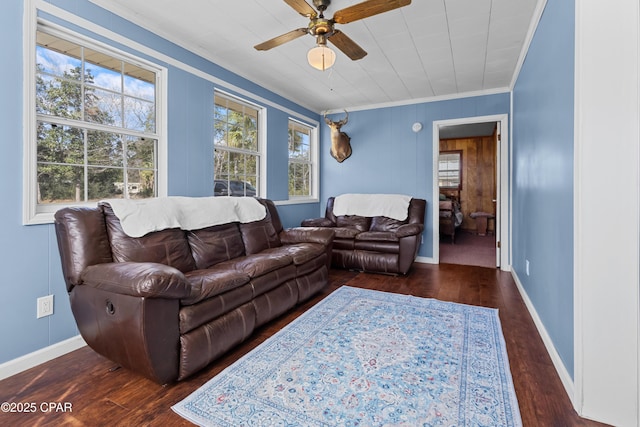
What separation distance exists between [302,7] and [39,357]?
2.84m

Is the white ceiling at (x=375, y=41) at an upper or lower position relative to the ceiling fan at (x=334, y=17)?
upper

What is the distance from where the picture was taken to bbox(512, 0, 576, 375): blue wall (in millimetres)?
1686

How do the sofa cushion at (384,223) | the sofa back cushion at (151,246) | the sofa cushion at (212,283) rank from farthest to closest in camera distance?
1. the sofa cushion at (384,223)
2. the sofa back cushion at (151,246)
3. the sofa cushion at (212,283)

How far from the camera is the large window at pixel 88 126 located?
2107 millimetres

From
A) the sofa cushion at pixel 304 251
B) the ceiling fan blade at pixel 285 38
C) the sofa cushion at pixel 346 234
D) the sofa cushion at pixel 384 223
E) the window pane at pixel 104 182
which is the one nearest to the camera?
Answer: the ceiling fan blade at pixel 285 38

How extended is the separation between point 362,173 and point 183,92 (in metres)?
3.13

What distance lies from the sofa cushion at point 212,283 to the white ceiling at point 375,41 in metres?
2.06

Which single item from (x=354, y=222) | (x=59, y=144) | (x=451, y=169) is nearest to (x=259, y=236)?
(x=59, y=144)

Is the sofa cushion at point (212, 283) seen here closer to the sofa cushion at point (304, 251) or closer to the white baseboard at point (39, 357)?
the sofa cushion at point (304, 251)

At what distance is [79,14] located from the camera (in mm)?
2197

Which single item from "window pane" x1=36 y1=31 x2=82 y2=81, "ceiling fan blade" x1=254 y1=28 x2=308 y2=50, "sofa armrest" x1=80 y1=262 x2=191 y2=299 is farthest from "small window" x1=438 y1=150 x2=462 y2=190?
"sofa armrest" x1=80 y1=262 x2=191 y2=299

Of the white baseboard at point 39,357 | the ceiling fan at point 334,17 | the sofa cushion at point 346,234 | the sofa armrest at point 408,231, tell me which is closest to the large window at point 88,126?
the white baseboard at point 39,357

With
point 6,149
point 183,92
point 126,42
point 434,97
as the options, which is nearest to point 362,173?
point 434,97

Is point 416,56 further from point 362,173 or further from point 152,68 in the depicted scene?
point 152,68
